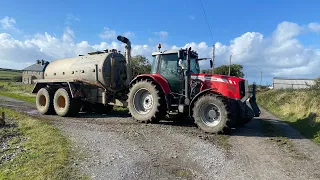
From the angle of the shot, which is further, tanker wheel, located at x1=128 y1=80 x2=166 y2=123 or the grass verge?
tanker wheel, located at x1=128 y1=80 x2=166 y2=123

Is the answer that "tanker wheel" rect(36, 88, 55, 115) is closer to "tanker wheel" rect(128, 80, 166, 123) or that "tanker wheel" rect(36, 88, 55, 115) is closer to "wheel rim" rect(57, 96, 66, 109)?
"wheel rim" rect(57, 96, 66, 109)

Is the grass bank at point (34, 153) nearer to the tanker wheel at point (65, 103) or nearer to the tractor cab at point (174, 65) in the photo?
Answer: the tanker wheel at point (65, 103)

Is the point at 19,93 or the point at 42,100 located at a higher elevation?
the point at 42,100

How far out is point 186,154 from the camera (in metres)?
7.23

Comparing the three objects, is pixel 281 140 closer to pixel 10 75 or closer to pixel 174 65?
pixel 174 65

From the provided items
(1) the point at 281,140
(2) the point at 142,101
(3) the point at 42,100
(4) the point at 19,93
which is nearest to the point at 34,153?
(2) the point at 142,101

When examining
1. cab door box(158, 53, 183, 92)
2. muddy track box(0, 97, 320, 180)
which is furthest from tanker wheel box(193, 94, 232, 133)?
cab door box(158, 53, 183, 92)

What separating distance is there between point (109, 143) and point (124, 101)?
5091 millimetres

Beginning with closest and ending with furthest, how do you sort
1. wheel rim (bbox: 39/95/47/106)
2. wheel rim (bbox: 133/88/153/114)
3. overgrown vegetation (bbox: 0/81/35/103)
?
wheel rim (bbox: 133/88/153/114) < wheel rim (bbox: 39/95/47/106) < overgrown vegetation (bbox: 0/81/35/103)

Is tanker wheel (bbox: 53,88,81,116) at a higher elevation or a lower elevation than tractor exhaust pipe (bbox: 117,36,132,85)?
lower

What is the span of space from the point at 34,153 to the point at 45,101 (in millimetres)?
8474

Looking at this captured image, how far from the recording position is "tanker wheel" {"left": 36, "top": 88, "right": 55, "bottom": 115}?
47.5 ft

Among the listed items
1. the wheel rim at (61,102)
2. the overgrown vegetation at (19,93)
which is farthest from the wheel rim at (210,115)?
the overgrown vegetation at (19,93)

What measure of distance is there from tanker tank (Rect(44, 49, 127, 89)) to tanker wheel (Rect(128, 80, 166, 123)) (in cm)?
185
